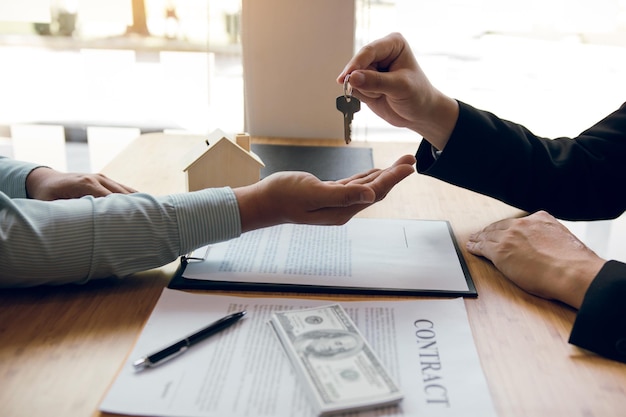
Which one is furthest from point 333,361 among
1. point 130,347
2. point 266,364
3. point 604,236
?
point 604,236

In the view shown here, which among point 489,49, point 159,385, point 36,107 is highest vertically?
point 489,49

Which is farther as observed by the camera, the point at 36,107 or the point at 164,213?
the point at 36,107

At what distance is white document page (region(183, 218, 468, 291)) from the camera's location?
786 millimetres

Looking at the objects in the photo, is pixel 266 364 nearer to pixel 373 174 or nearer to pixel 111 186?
pixel 373 174

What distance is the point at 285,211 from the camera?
0.83 meters

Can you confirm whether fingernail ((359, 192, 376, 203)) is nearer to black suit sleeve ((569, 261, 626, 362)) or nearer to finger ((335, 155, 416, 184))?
finger ((335, 155, 416, 184))

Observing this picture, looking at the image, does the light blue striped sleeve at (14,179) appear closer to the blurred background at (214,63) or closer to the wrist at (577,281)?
the blurred background at (214,63)

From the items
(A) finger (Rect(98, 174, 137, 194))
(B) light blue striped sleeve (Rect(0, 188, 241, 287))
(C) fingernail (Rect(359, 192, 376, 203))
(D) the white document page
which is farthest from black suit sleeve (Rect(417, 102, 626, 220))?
(A) finger (Rect(98, 174, 137, 194))

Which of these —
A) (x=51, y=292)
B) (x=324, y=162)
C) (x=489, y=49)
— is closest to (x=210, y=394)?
(x=51, y=292)

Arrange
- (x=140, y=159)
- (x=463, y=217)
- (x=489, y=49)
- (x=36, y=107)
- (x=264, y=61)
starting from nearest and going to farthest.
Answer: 1. (x=463, y=217)
2. (x=140, y=159)
3. (x=264, y=61)
4. (x=489, y=49)
5. (x=36, y=107)

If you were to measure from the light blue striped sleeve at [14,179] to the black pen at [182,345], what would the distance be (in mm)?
505

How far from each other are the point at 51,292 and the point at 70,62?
1.61m

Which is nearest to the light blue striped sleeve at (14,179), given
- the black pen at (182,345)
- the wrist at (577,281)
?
the black pen at (182,345)

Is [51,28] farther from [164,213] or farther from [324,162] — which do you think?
[164,213]
